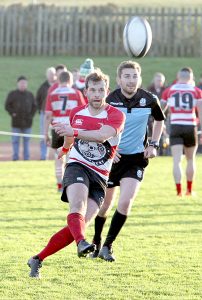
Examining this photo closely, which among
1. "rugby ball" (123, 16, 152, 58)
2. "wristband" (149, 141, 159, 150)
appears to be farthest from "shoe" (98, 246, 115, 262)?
"rugby ball" (123, 16, 152, 58)

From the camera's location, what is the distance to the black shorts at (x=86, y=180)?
9.09m

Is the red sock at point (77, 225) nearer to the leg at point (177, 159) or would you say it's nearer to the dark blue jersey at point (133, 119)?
the dark blue jersey at point (133, 119)

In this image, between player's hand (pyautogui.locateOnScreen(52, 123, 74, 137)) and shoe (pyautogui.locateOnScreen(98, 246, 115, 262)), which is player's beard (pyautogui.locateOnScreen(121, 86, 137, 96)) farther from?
player's hand (pyautogui.locateOnScreen(52, 123, 74, 137))

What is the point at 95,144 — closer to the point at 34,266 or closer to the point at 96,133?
the point at 96,133

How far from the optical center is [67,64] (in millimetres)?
38344

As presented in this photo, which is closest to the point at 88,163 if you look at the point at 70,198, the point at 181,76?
the point at 70,198

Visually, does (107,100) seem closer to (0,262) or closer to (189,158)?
(0,262)

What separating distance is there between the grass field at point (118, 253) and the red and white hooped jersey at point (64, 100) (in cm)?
141

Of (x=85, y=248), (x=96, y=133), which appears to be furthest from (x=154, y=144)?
(x=85, y=248)

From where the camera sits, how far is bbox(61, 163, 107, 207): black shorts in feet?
29.8

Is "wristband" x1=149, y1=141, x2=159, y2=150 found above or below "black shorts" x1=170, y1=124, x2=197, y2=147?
above

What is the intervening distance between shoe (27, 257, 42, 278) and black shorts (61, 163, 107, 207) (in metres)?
0.59

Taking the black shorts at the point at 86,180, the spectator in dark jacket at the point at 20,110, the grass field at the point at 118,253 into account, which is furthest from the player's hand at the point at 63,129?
the spectator in dark jacket at the point at 20,110

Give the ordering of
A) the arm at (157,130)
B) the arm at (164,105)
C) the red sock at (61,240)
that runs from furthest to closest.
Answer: the arm at (164,105) → the arm at (157,130) → the red sock at (61,240)
